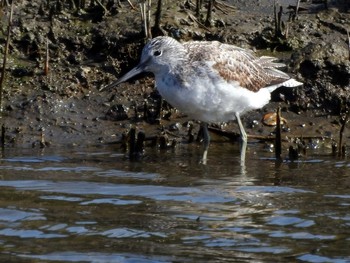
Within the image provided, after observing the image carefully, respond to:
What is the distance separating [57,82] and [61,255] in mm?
5153

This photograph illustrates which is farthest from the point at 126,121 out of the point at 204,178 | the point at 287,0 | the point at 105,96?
the point at 287,0

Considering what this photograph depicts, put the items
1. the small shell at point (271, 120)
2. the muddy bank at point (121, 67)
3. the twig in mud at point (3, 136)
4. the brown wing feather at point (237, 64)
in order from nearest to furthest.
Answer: the brown wing feather at point (237, 64), the twig in mud at point (3, 136), the muddy bank at point (121, 67), the small shell at point (271, 120)

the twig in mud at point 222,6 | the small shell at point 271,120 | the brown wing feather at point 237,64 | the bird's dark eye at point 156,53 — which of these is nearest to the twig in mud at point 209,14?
the twig in mud at point 222,6

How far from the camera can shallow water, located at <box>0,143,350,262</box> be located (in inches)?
236

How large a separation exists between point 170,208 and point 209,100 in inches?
86.9

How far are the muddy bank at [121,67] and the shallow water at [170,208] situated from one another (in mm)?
678

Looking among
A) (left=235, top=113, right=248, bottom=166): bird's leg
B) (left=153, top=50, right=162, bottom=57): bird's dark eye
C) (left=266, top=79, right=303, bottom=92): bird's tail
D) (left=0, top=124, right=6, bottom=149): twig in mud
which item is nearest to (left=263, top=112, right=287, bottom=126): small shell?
(left=266, top=79, right=303, bottom=92): bird's tail

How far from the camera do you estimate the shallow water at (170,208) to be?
5.99 meters

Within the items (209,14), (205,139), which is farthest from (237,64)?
(209,14)

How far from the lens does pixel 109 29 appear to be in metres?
11.2

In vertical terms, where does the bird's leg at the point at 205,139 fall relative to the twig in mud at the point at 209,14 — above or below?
below

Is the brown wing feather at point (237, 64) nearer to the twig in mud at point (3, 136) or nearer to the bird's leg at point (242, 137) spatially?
the bird's leg at point (242, 137)

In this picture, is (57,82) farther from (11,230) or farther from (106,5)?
(11,230)

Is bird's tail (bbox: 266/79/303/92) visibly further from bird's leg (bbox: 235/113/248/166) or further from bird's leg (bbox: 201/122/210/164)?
bird's leg (bbox: 201/122/210/164)
